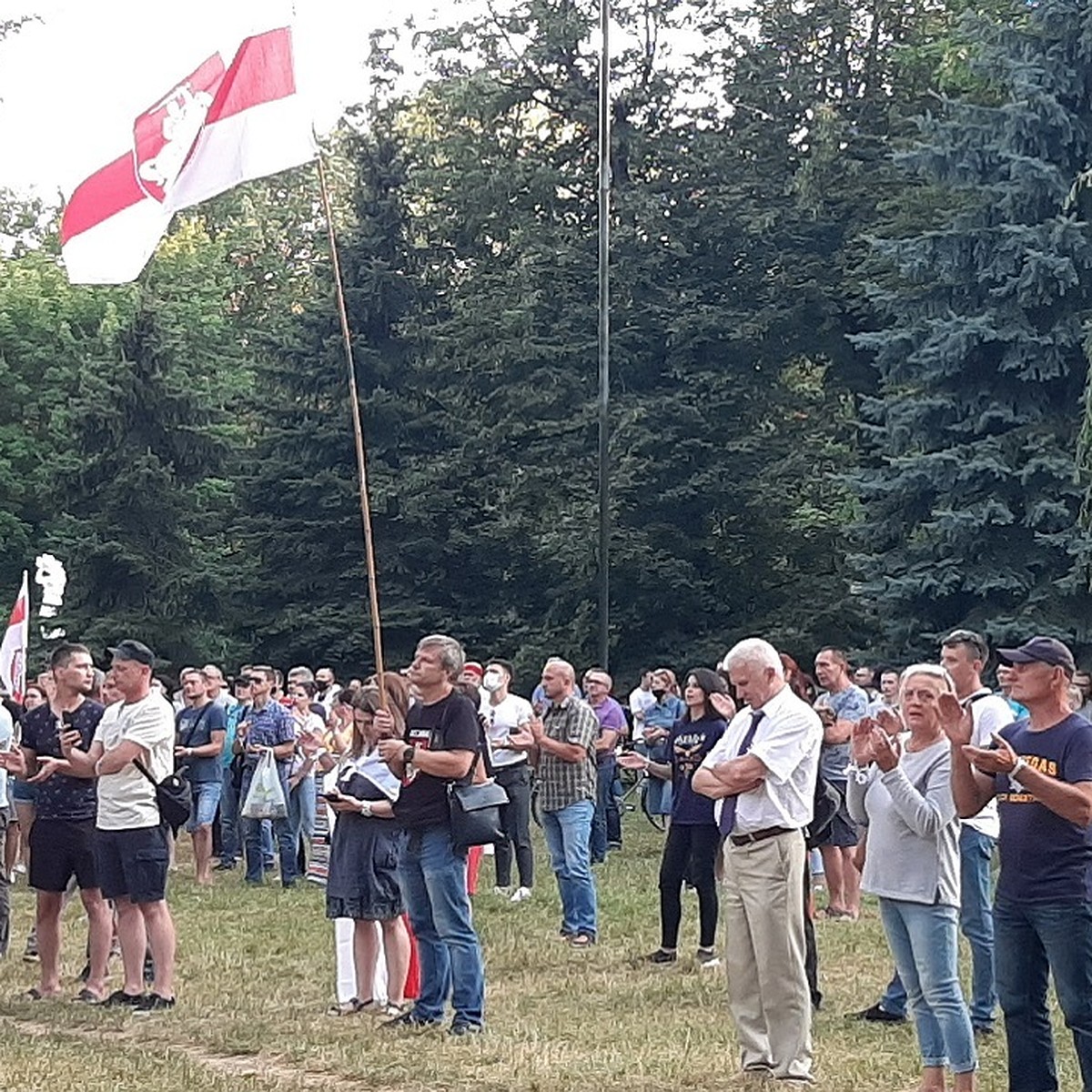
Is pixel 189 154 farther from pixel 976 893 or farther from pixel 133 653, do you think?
pixel 976 893

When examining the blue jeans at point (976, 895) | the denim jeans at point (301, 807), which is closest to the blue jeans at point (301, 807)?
the denim jeans at point (301, 807)

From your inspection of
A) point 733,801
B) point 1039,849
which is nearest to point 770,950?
point 733,801

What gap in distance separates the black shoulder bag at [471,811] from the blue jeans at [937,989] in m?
2.08

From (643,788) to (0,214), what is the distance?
30.9 metres

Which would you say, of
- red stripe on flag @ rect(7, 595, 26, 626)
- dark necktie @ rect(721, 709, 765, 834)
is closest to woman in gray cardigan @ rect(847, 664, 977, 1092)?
dark necktie @ rect(721, 709, 765, 834)

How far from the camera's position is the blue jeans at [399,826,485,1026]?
327 inches

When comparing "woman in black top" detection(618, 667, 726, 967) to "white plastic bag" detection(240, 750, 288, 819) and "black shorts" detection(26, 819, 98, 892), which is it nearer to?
"black shorts" detection(26, 819, 98, 892)

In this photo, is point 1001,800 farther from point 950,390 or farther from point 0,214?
point 0,214

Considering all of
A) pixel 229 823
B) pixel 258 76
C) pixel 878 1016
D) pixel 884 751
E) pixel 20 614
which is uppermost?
pixel 258 76

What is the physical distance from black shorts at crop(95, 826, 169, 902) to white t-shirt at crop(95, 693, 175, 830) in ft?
0.18

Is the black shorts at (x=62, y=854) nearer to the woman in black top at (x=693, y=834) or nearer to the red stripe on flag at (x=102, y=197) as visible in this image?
the red stripe on flag at (x=102, y=197)

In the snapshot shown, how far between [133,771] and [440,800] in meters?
1.74

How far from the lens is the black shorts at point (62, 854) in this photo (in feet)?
30.9

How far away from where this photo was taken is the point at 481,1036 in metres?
8.38
